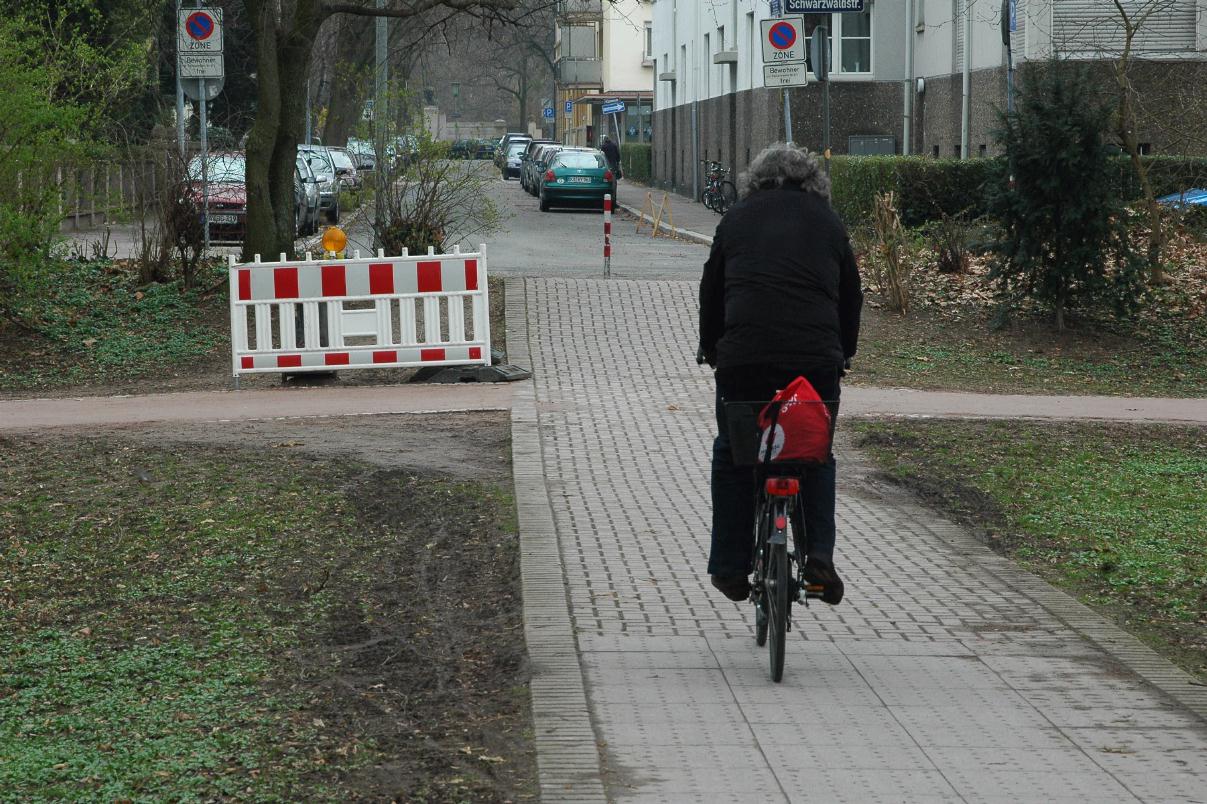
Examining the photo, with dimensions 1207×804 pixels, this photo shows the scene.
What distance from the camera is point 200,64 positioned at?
720 inches

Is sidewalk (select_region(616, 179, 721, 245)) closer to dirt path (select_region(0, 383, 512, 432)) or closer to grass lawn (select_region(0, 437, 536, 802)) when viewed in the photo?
dirt path (select_region(0, 383, 512, 432))

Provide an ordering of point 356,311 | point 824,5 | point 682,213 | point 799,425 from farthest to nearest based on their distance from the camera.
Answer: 1. point 682,213
2. point 824,5
3. point 356,311
4. point 799,425

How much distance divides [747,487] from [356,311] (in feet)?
25.4

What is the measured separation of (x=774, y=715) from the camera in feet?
16.8

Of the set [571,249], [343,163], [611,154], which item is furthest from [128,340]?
[611,154]

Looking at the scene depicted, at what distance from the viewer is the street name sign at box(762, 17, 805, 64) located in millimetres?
15250

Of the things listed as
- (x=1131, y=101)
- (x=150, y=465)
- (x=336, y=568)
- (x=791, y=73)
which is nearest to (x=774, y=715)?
(x=336, y=568)

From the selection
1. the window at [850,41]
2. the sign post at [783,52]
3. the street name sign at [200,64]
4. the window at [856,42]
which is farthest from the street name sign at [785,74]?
the window at [856,42]

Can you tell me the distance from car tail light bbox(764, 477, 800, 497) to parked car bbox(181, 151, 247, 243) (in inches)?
530

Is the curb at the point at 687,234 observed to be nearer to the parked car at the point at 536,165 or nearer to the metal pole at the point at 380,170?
the parked car at the point at 536,165

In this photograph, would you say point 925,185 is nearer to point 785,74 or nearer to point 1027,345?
point 1027,345

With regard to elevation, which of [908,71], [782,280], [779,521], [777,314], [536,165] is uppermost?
[908,71]

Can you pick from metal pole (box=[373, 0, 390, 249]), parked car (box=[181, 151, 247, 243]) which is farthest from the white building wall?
metal pole (box=[373, 0, 390, 249])

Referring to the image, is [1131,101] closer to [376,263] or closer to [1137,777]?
[376,263]
